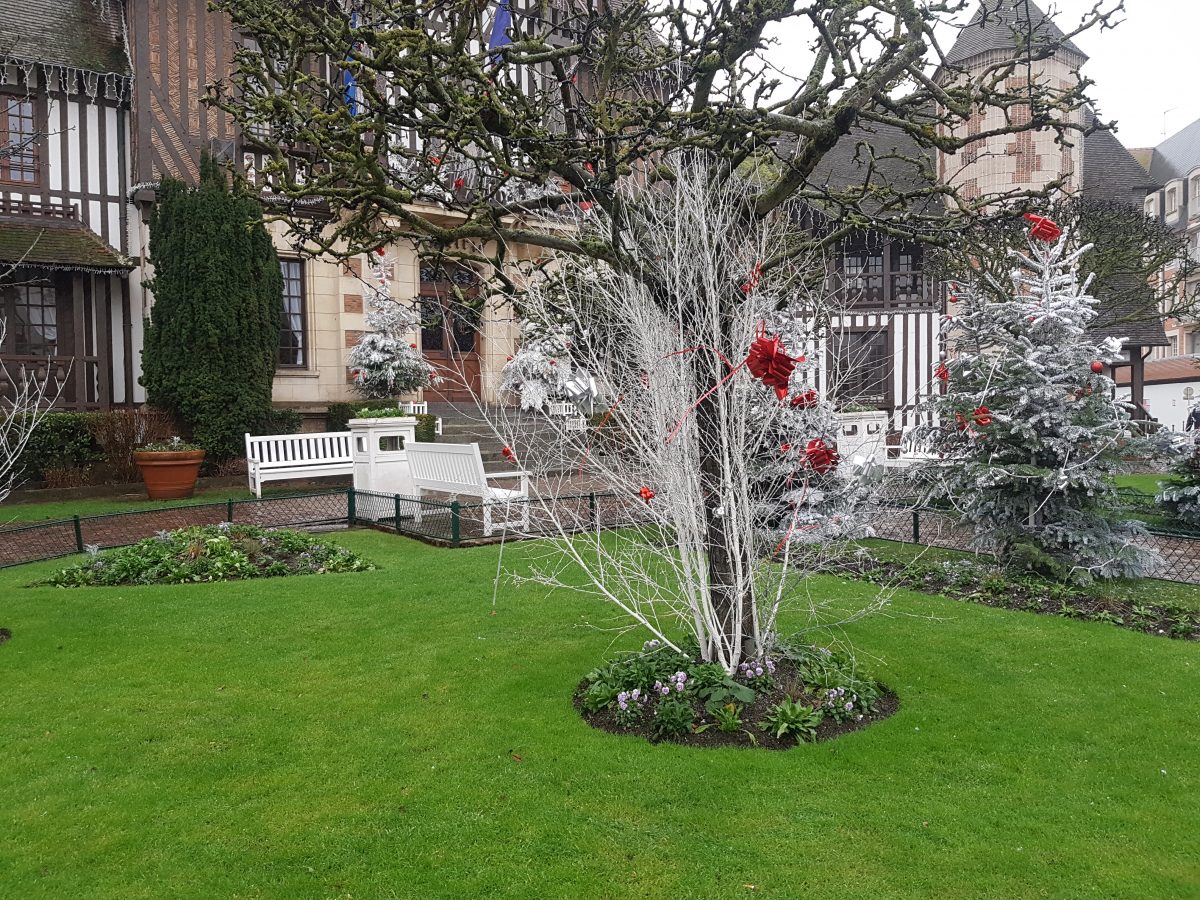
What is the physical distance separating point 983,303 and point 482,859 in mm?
7086

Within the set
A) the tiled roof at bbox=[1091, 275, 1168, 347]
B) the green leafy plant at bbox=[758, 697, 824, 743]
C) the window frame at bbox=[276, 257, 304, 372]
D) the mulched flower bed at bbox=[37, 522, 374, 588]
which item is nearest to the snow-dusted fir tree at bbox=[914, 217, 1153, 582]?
the green leafy plant at bbox=[758, 697, 824, 743]

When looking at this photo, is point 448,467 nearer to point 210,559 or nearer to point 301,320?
point 210,559

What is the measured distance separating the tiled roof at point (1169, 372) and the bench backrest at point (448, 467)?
94.7ft

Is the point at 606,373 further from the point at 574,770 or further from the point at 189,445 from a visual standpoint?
the point at 189,445

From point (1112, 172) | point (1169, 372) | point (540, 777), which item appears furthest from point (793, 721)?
point (1169, 372)

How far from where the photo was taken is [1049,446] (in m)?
Answer: 7.37

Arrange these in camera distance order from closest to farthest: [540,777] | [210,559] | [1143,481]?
[540,777]
[210,559]
[1143,481]

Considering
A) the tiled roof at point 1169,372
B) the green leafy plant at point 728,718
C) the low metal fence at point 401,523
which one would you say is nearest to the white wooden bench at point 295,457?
the low metal fence at point 401,523

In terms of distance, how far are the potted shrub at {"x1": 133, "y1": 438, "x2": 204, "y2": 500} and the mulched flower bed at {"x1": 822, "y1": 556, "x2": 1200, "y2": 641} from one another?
387 inches

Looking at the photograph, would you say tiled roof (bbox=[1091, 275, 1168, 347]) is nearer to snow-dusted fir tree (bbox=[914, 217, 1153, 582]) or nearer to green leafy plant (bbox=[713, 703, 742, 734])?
snow-dusted fir tree (bbox=[914, 217, 1153, 582])

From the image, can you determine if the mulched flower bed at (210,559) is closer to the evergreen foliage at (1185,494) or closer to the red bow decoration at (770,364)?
the red bow decoration at (770,364)

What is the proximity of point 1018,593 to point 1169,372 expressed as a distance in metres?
32.4

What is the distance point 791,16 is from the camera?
4.29 m

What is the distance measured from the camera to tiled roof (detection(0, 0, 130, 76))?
1495 centimetres
